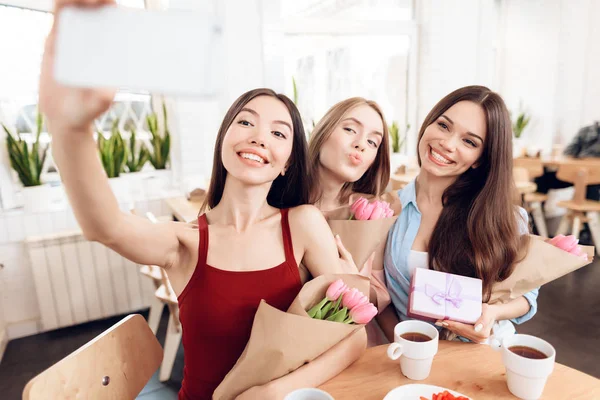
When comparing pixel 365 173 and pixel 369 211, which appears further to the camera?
pixel 365 173

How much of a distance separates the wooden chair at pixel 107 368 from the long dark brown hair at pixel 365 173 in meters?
0.59

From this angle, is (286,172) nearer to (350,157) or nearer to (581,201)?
(350,157)

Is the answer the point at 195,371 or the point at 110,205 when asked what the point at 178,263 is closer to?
the point at 195,371

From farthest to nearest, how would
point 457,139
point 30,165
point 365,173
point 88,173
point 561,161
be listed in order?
point 561,161 < point 30,165 < point 365,173 < point 457,139 < point 88,173

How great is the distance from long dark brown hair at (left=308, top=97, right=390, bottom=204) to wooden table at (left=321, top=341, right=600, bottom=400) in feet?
1.55

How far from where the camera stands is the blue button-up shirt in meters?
1.30

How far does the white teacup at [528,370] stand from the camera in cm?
88

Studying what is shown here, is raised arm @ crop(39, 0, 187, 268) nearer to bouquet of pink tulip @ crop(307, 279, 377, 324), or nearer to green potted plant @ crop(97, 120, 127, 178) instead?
bouquet of pink tulip @ crop(307, 279, 377, 324)

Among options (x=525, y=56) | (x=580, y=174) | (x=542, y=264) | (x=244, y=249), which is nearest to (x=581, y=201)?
(x=580, y=174)

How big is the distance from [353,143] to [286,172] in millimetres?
255

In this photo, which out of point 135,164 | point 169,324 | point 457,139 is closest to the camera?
point 457,139

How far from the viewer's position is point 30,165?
2.73 meters

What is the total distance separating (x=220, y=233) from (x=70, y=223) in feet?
7.57

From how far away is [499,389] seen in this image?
95cm
